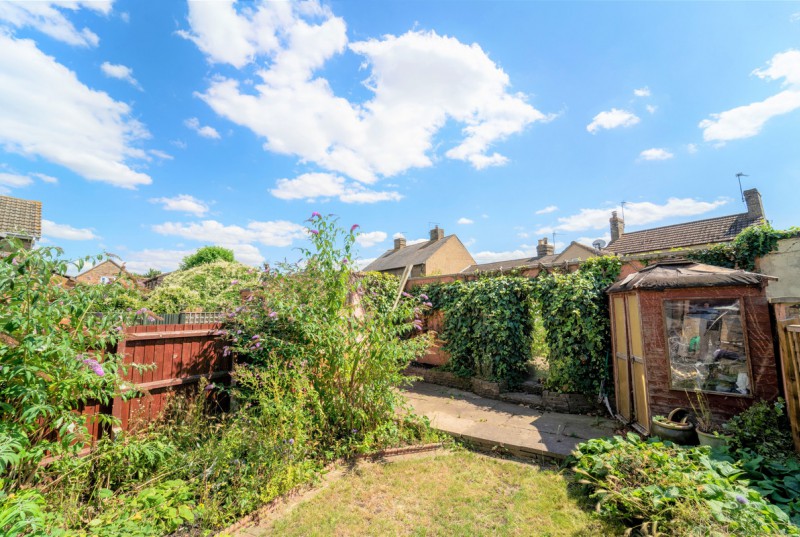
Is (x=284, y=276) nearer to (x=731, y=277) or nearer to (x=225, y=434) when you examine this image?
(x=225, y=434)

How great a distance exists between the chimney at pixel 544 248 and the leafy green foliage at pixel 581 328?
20428 millimetres

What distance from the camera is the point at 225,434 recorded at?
3.87 m

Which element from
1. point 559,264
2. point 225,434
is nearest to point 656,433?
point 559,264

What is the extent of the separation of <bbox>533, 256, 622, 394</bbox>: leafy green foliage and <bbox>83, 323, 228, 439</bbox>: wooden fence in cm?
564

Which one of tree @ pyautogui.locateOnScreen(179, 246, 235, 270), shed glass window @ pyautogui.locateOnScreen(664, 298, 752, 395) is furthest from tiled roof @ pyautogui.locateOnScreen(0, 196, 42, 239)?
shed glass window @ pyautogui.locateOnScreen(664, 298, 752, 395)

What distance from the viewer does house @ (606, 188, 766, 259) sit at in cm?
1316

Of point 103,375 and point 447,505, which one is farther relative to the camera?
point 447,505

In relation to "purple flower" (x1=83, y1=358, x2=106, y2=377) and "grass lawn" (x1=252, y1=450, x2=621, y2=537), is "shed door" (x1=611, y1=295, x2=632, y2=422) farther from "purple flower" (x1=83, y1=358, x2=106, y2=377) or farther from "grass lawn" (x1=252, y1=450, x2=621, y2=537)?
"purple flower" (x1=83, y1=358, x2=106, y2=377)

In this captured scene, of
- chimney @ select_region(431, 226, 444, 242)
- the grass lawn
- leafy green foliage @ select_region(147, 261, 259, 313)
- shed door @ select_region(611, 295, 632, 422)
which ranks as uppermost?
chimney @ select_region(431, 226, 444, 242)

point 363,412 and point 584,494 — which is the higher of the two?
point 363,412

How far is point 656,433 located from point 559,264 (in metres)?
3.31

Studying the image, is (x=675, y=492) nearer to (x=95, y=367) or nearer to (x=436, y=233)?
(x=95, y=367)

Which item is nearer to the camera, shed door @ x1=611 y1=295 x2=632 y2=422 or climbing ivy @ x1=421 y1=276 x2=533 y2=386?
shed door @ x1=611 y1=295 x2=632 y2=422

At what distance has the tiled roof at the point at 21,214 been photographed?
41.0ft
